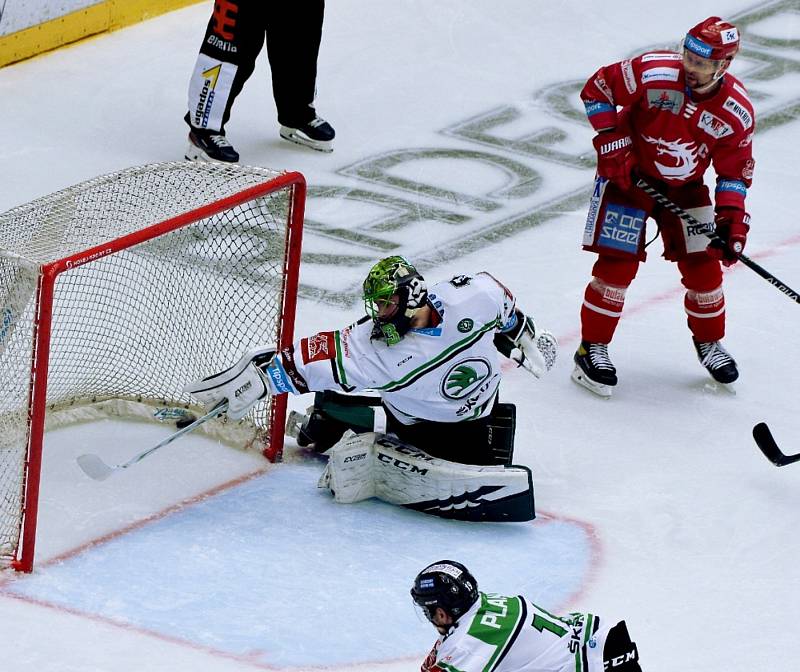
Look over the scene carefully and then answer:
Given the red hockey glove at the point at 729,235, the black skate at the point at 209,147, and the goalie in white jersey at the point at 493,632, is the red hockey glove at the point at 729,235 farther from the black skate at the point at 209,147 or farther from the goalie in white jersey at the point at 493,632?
the black skate at the point at 209,147

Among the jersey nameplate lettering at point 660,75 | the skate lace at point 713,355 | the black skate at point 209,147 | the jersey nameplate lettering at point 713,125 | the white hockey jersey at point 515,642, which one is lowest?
the black skate at point 209,147

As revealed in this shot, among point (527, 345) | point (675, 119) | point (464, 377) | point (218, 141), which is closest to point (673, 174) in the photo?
point (675, 119)

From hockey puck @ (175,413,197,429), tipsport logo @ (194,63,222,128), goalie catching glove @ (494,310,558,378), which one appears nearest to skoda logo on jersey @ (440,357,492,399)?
goalie catching glove @ (494,310,558,378)

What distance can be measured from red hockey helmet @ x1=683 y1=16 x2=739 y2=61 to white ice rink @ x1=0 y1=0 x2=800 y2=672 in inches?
41.6

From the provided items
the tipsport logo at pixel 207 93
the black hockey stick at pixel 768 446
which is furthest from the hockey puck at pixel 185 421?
the tipsport logo at pixel 207 93

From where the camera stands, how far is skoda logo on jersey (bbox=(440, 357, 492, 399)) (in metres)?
4.39

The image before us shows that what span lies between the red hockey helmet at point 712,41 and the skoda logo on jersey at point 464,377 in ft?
3.54

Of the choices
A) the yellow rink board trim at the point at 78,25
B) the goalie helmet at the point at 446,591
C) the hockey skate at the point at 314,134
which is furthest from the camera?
the yellow rink board trim at the point at 78,25

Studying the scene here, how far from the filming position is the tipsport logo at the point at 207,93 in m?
6.68

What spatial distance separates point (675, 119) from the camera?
4988 millimetres

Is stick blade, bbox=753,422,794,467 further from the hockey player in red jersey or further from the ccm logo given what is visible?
the ccm logo

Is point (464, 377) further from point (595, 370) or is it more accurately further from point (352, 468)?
point (595, 370)

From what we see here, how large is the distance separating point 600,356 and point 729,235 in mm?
557

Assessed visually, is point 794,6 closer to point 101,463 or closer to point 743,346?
point 743,346
